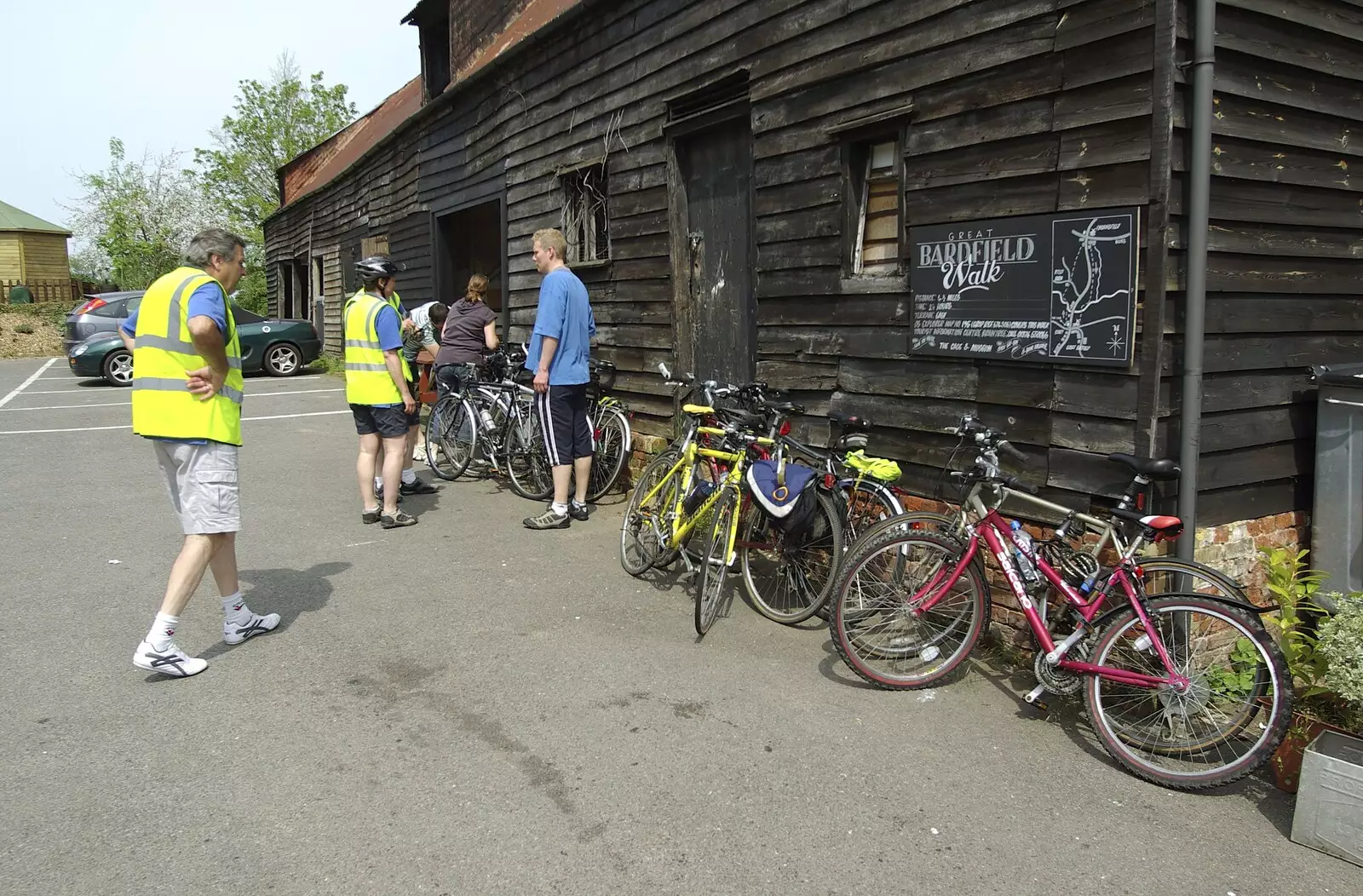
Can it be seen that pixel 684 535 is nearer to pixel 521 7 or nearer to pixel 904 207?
pixel 904 207

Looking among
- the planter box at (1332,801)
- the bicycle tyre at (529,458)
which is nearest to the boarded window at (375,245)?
the bicycle tyre at (529,458)

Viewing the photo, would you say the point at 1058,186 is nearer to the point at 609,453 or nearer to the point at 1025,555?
the point at 1025,555

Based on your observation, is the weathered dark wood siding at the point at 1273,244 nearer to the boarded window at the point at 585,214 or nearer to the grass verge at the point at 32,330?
the boarded window at the point at 585,214

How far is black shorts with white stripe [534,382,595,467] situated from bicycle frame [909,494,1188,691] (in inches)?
130

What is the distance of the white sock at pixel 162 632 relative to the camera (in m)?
3.99

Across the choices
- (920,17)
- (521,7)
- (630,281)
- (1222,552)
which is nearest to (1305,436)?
(1222,552)

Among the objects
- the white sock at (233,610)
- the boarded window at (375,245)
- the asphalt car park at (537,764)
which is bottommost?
the asphalt car park at (537,764)

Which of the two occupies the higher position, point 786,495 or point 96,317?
point 96,317

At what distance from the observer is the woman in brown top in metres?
8.98

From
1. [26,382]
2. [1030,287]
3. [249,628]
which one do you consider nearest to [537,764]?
[249,628]

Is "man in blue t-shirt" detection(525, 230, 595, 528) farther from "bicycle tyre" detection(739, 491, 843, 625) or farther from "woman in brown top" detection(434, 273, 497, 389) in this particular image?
"woman in brown top" detection(434, 273, 497, 389)

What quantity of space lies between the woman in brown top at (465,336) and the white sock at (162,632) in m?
5.12

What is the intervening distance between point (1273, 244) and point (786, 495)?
2618 mm

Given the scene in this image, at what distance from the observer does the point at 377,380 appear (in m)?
6.70
